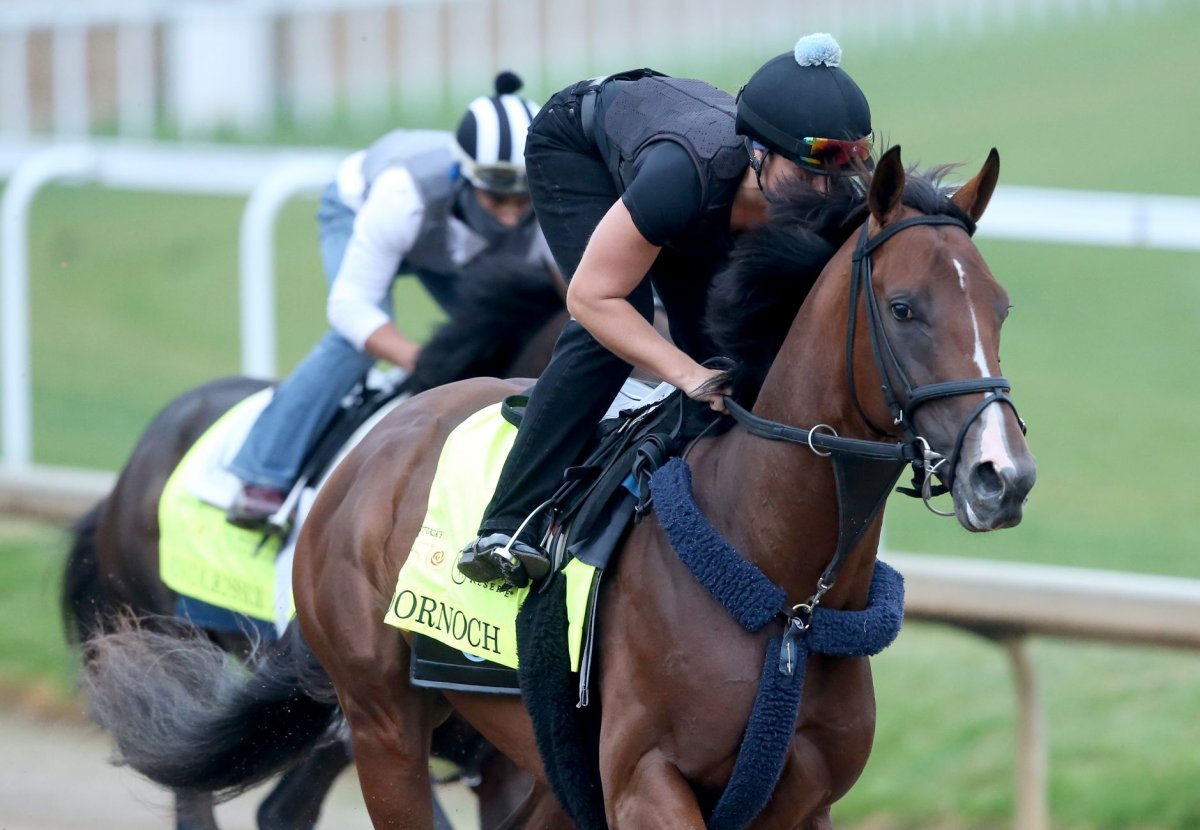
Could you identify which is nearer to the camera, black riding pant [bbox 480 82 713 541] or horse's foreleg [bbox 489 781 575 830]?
black riding pant [bbox 480 82 713 541]

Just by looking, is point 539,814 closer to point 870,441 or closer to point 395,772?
point 395,772

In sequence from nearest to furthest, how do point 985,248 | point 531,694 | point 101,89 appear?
point 531,694 < point 985,248 < point 101,89

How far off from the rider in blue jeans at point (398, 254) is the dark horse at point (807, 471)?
5.28 ft

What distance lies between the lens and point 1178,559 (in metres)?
6.83

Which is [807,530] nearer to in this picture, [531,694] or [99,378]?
[531,694]

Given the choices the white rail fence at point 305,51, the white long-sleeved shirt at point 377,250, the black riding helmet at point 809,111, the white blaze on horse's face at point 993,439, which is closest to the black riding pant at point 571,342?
the black riding helmet at point 809,111

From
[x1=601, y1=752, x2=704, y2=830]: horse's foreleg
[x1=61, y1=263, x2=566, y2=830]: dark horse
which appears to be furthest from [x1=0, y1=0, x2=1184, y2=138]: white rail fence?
[x1=601, y1=752, x2=704, y2=830]: horse's foreleg

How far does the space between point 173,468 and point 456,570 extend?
200 centimetres

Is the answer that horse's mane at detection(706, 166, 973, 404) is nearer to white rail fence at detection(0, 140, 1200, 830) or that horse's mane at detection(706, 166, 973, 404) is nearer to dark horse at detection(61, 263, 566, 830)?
dark horse at detection(61, 263, 566, 830)

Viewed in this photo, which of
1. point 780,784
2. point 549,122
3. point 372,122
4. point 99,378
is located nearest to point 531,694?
point 780,784

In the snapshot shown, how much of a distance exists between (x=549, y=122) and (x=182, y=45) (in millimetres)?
11735

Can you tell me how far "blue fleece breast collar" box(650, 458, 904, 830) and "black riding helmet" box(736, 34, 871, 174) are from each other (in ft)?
2.03

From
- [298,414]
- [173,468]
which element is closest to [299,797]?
[298,414]

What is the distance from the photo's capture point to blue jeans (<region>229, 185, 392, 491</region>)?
16.1 feet
